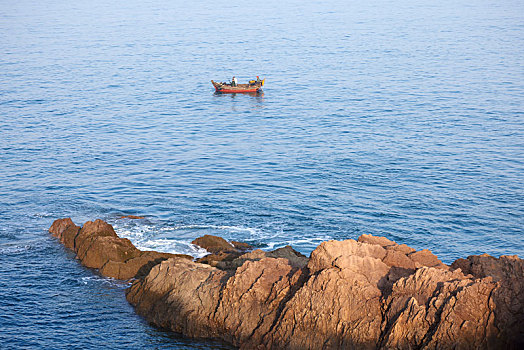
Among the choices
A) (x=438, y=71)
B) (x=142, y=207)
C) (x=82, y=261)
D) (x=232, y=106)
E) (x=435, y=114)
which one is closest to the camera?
(x=82, y=261)

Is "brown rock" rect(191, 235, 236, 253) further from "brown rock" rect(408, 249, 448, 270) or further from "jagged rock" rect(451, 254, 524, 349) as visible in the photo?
"jagged rock" rect(451, 254, 524, 349)

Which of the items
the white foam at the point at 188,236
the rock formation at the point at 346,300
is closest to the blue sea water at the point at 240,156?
the white foam at the point at 188,236

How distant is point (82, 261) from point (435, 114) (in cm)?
5740

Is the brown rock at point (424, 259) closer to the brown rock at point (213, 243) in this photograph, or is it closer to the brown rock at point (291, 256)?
the brown rock at point (291, 256)

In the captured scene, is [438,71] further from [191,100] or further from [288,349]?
[288,349]

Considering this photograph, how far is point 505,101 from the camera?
295 feet

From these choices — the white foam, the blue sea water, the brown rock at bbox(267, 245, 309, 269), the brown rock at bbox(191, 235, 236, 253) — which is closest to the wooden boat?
the blue sea water

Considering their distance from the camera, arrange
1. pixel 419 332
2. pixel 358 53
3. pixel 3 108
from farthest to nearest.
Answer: pixel 358 53 → pixel 3 108 → pixel 419 332

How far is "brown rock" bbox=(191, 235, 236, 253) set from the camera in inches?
1762

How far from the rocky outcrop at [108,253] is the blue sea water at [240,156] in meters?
1.08

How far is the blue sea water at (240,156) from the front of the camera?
43.8 m

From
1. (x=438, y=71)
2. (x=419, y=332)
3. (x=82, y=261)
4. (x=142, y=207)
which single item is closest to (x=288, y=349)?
(x=419, y=332)

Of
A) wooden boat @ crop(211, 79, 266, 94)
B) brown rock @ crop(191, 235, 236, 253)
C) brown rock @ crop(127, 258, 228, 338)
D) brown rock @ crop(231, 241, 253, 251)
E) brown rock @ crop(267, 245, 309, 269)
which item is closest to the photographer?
brown rock @ crop(127, 258, 228, 338)

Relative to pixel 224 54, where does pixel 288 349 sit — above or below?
below
